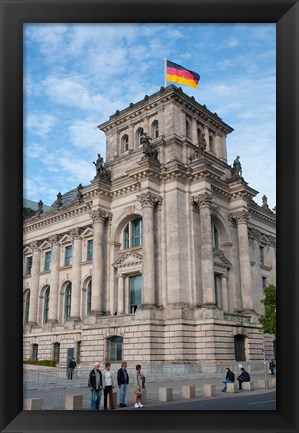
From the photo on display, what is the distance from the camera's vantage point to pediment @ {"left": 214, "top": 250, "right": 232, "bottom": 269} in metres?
41.3

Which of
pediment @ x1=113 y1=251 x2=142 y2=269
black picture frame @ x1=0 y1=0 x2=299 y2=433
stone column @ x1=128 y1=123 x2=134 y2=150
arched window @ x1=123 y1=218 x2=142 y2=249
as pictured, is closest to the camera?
black picture frame @ x1=0 y1=0 x2=299 y2=433

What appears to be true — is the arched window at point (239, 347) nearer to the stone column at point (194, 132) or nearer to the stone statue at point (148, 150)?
the stone statue at point (148, 150)

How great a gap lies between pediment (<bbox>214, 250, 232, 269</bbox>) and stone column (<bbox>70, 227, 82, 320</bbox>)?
1464 cm

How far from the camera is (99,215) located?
4284 centimetres

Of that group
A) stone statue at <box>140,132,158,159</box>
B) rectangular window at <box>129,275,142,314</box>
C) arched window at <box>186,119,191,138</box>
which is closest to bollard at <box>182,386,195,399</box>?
rectangular window at <box>129,275,142,314</box>

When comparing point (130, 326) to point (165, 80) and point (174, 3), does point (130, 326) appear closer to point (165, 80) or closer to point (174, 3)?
point (165, 80)

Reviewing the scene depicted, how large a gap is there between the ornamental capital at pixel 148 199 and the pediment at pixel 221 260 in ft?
25.0

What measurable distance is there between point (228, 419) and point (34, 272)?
49.1 metres

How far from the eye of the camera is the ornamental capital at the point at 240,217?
43406 mm

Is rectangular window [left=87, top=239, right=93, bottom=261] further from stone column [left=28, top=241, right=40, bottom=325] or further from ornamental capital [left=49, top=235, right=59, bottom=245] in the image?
stone column [left=28, top=241, right=40, bottom=325]

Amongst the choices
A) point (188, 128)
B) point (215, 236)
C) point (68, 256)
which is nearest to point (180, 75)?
point (188, 128)

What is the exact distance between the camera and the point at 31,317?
52125 mm

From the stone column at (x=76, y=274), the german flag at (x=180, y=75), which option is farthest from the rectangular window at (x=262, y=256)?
the german flag at (x=180, y=75)
